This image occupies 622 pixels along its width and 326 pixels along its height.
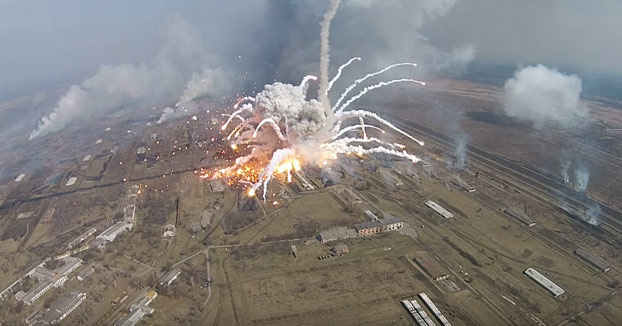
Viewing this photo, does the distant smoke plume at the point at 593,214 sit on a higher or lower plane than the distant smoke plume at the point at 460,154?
lower

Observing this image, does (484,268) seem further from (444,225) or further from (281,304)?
(281,304)

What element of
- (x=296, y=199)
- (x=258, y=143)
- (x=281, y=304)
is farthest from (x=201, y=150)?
(x=281, y=304)

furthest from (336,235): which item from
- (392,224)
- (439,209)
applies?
(439,209)

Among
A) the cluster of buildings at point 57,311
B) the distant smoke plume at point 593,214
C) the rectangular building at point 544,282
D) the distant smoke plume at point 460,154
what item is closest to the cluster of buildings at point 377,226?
the rectangular building at point 544,282

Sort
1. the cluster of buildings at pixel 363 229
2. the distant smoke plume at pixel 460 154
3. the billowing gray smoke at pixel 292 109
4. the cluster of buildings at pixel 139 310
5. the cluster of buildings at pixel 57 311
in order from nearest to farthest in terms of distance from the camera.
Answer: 1. the cluster of buildings at pixel 139 310
2. the cluster of buildings at pixel 57 311
3. the cluster of buildings at pixel 363 229
4. the billowing gray smoke at pixel 292 109
5. the distant smoke plume at pixel 460 154

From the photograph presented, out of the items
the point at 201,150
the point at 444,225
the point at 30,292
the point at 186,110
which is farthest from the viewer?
the point at 186,110

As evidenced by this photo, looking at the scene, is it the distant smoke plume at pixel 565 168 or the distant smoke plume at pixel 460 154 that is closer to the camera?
the distant smoke plume at pixel 565 168

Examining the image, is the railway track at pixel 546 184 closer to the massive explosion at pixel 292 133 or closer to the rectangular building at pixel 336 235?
the massive explosion at pixel 292 133
